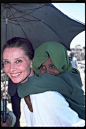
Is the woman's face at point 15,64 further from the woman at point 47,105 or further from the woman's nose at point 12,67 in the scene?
the woman at point 47,105

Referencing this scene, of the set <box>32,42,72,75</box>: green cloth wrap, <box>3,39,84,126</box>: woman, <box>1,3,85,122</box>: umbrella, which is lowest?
<box>3,39,84,126</box>: woman

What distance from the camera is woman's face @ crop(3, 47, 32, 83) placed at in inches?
63.3

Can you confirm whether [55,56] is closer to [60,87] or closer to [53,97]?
[60,87]

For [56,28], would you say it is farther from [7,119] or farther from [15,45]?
[7,119]

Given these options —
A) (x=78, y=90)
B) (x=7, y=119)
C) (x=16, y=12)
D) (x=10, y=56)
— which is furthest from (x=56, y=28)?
(x=7, y=119)

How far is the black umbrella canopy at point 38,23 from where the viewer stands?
2.33m

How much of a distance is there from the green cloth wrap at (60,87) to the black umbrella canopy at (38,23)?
140 centimetres

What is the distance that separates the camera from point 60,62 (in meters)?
1.46

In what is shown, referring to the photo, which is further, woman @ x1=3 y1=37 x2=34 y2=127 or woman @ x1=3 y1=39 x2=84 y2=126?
woman @ x1=3 y1=37 x2=34 y2=127

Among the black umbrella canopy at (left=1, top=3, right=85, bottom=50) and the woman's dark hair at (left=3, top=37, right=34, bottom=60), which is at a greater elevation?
the black umbrella canopy at (left=1, top=3, right=85, bottom=50)

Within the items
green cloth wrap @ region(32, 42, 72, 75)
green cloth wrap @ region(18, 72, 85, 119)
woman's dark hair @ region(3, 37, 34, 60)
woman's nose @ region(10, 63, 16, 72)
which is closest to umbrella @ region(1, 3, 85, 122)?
woman's dark hair @ region(3, 37, 34, 60)

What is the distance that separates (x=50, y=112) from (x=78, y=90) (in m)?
0.39

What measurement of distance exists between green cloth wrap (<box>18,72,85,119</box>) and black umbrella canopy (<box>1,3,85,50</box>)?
4.60 feet

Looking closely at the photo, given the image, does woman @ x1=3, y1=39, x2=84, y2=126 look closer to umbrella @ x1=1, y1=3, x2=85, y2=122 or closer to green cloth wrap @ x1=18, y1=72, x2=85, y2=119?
green cloth wrap @ x1=18, y1=72, x2=85, y2=119
